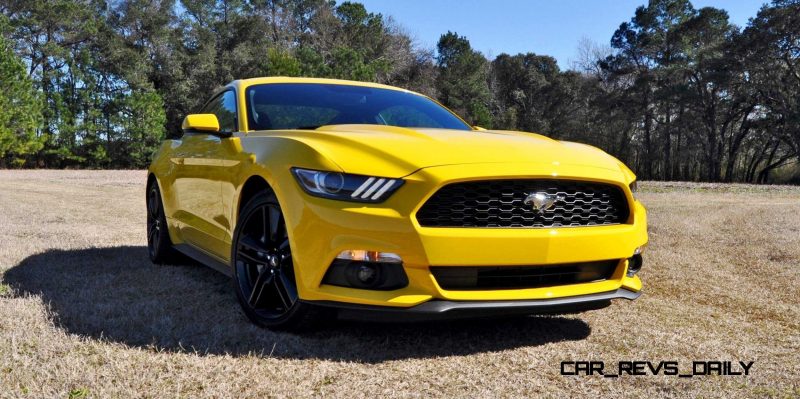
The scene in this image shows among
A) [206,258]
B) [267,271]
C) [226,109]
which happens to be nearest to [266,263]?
[267,271]

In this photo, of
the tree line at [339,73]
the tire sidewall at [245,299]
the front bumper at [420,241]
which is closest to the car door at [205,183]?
the tire sidewall at [245,299]

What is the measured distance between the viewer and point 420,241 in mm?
2742

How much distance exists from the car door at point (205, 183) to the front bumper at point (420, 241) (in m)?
1.08

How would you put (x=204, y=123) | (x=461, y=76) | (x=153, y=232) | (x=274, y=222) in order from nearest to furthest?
(x=274, y=222) < (x=204, y=123) < (x=153, y=232) < (x=461, y=76)

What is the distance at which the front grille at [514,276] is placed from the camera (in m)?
2.86

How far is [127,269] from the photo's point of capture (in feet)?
16.8

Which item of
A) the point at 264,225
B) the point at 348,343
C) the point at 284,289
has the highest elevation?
the point at 264,225

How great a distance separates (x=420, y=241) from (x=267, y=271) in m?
0.96

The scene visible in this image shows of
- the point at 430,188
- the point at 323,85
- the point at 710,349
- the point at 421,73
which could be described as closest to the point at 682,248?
the point at 710,349

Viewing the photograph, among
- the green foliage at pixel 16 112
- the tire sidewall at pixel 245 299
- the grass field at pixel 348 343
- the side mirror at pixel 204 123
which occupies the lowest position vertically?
the grass field at pixel 348 343

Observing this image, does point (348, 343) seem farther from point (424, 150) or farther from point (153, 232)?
point (153, 232)

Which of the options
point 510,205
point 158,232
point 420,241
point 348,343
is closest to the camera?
point 420,241

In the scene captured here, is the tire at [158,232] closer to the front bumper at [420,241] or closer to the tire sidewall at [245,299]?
the tire sidewall at [245,299]

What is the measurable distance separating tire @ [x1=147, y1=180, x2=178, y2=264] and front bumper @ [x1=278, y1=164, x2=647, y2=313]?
101 inches
